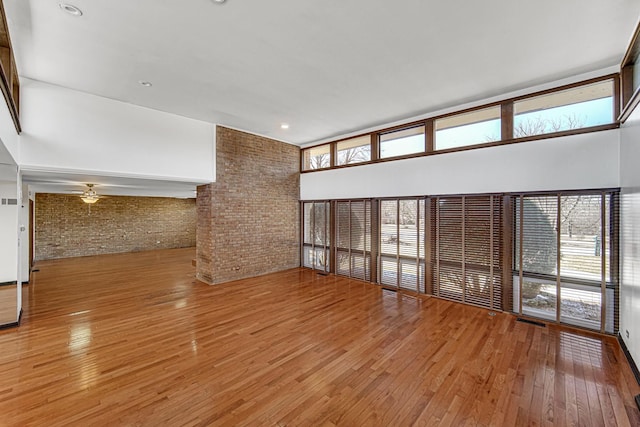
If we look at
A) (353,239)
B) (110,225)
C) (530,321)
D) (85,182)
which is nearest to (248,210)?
(353,239)

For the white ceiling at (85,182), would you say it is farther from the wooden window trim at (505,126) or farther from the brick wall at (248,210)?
the wooden window trim at (505,126)

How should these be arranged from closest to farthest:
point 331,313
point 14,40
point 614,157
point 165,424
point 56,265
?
point 165,424
point 14,40
point 614,157
point 331,313
point 56,265

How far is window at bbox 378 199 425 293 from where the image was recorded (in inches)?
214

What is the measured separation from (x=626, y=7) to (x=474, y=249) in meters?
3.42

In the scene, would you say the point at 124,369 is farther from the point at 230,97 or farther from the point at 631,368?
the point at 631,368

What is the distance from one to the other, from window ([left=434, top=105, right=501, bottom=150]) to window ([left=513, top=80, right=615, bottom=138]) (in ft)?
1.01

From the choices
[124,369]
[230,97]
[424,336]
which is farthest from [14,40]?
[424,336]

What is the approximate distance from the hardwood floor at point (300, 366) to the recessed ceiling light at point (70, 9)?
3.63 meters

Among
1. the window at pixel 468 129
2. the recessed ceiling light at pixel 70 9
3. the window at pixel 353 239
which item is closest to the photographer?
the recessed ceiling light at pixel 70 9

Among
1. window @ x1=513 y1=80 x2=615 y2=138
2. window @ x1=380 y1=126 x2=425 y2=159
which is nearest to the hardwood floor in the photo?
window @ x1=513 y1=80 x2=615 y2=138

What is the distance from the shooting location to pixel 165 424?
2.05 meters

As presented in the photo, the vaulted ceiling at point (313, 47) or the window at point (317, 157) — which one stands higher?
the vaulted ceiling at point (313, 47)

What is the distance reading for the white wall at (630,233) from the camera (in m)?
2.84

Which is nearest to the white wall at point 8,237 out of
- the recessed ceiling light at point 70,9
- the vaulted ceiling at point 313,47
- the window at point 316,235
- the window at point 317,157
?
the vaulted ceiling at point 313,47
